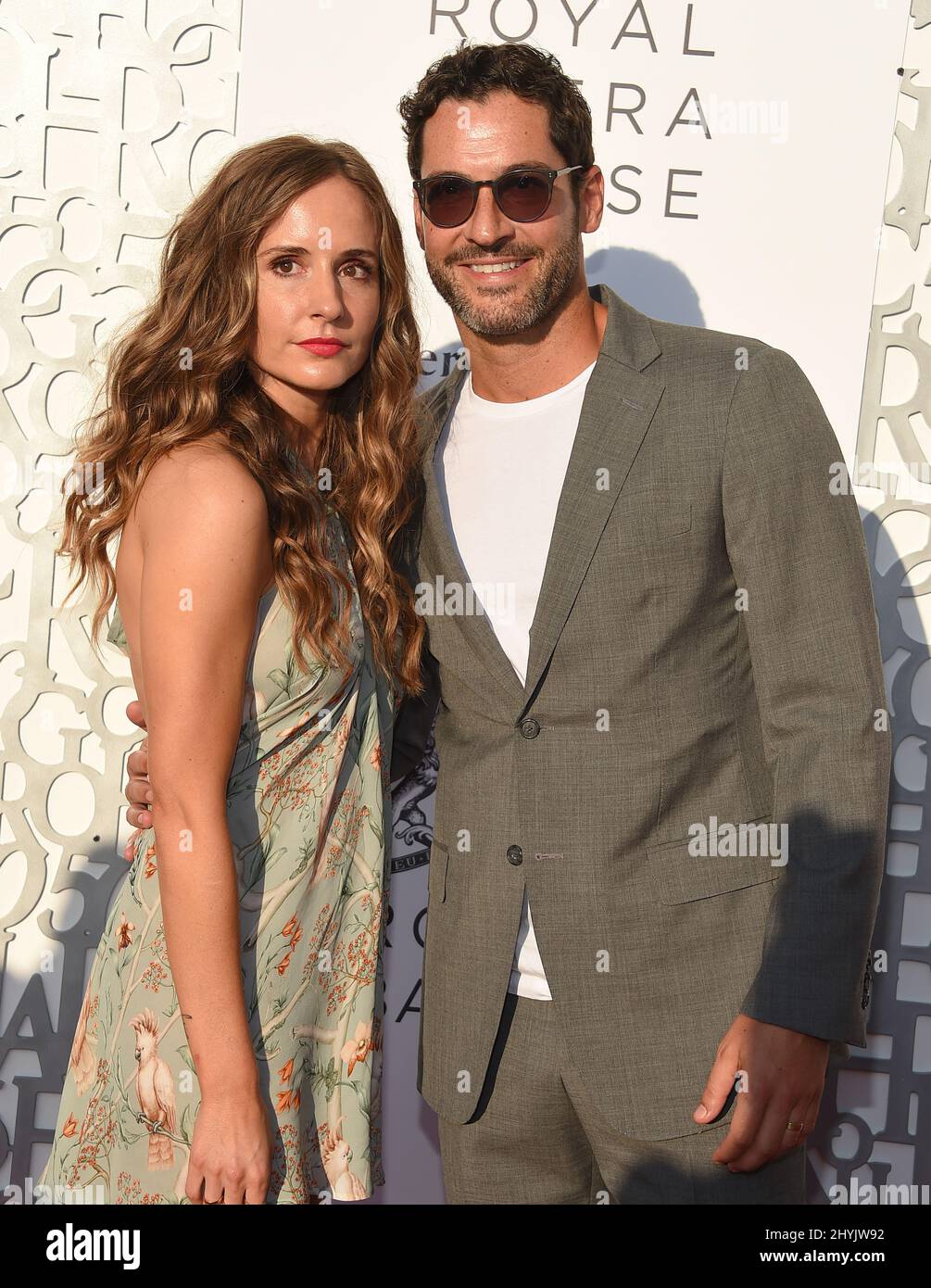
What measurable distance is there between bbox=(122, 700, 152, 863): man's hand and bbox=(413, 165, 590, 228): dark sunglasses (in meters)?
1.18

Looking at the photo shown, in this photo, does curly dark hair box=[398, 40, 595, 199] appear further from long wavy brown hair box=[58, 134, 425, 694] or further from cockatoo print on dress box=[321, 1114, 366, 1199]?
cockatoo print on dress box=[321, 1114, 366, 1199]

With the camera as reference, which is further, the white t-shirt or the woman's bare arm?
the white t-shirt

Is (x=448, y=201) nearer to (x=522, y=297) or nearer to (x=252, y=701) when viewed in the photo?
(x=522, y=297)

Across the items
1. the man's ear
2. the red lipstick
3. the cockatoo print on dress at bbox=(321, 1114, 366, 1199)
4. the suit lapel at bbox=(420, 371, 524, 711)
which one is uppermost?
the man's ear

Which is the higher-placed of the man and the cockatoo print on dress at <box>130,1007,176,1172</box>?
the man

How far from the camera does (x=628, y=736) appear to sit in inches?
82.4

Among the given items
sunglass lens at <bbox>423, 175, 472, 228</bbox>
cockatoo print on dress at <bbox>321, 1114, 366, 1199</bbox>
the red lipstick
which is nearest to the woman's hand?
cockatoo print on dress at <bbox>321, 1114, 366, 1199</bbox>

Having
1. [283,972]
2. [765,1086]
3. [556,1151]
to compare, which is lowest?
[556,1151]

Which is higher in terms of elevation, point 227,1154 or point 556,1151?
point 227,1154

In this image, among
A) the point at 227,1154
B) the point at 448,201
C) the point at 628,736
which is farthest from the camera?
the point at 448,201

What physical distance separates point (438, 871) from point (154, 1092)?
2.23 feet

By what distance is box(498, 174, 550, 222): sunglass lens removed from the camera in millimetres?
2295

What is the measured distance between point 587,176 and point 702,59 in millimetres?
792

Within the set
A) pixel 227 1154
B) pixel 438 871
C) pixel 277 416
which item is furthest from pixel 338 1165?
pixel 277 416
